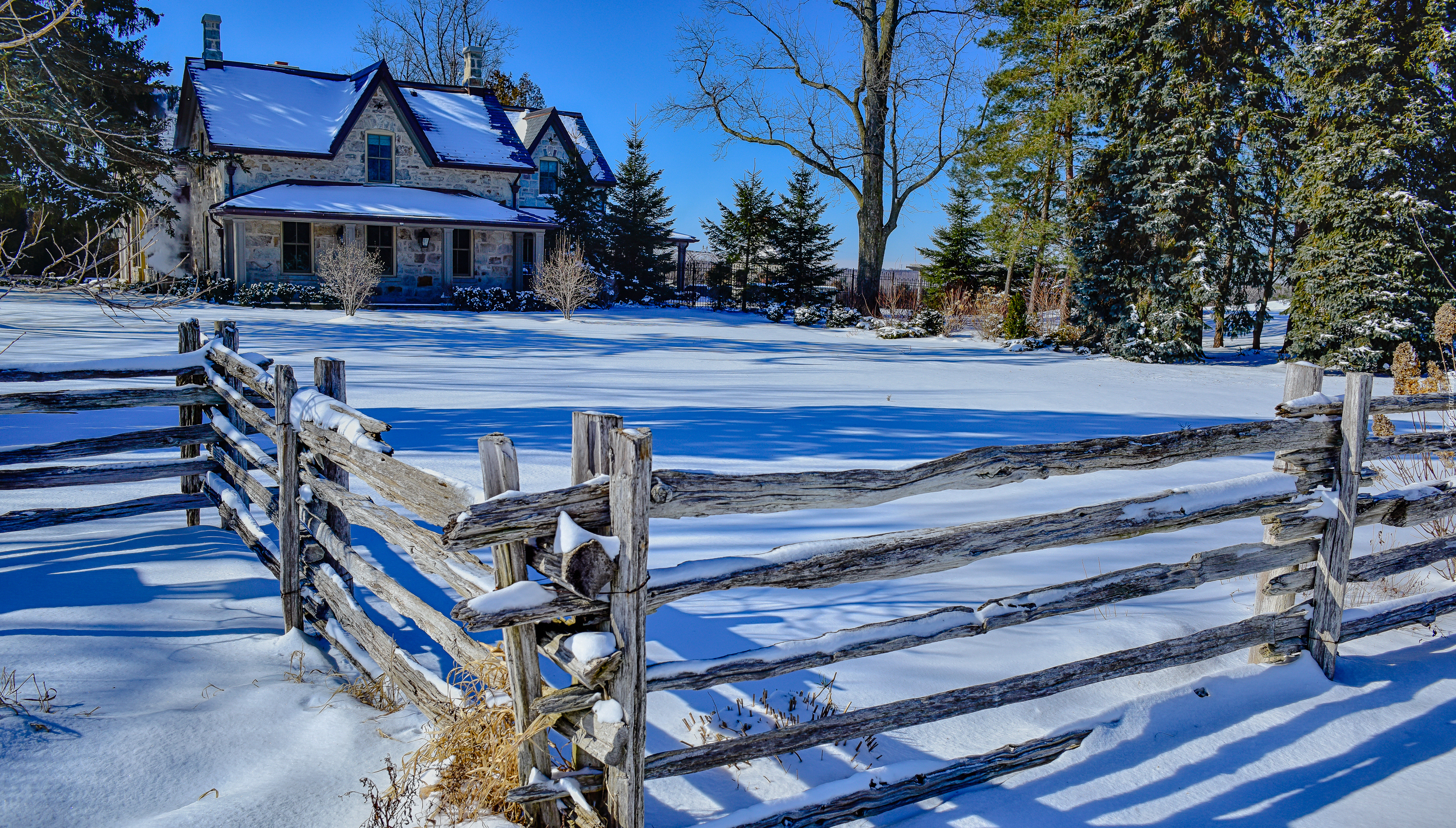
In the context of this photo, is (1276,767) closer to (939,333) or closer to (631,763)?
(631,763)

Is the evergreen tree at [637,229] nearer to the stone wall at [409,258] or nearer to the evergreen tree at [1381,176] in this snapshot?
the stone wall at [409,258]

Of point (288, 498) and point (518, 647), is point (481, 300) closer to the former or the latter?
point (288, 498)

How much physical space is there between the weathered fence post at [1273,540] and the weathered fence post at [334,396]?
458cm

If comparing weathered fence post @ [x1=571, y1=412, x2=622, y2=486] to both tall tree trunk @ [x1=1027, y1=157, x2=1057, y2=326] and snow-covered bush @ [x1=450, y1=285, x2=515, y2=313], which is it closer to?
tall tree trunk @ [x1=1027, y1=157, x2=1057, y2=326]

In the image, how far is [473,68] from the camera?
33.4 metres

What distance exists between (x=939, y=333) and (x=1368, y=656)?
21111 millimetres

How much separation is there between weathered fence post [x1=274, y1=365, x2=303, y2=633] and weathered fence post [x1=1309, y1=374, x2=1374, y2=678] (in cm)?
528

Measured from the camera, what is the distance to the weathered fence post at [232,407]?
5.79 meters

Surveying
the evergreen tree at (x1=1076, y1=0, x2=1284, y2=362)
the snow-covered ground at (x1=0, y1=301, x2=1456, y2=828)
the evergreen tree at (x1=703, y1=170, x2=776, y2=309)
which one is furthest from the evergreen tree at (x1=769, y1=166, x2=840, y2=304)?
the snow-covered ground at (x1=0, y1=301, x2=1456, y2=828)

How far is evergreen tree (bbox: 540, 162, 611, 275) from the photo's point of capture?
3048 centimetres

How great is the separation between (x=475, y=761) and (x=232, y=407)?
4.12m

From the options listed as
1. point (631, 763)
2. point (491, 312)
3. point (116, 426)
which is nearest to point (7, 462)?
point (116, 426)

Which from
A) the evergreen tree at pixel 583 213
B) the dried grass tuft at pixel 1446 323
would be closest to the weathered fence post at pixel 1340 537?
the dried grass tuft at pixel 1446 323

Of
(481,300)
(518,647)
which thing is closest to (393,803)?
(518,647)
